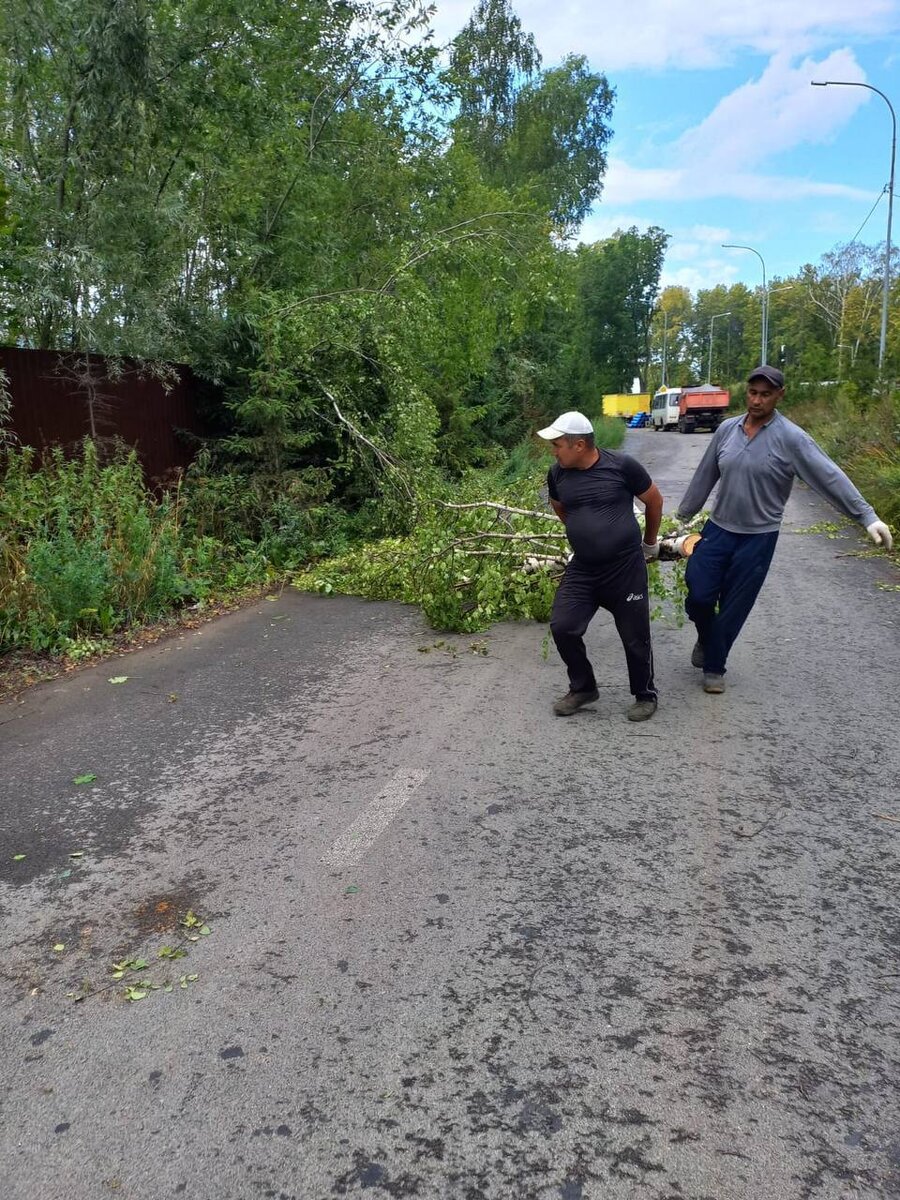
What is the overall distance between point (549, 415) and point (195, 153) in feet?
56.9

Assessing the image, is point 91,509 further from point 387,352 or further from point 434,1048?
point 434,1048

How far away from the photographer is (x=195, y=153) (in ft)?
34.9

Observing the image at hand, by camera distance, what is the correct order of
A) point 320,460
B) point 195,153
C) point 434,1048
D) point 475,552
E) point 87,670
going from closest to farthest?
point 434,1048
point 87,670
point 475,552
point 195,153
point 320,460

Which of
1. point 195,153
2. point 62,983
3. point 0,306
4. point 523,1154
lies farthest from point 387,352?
point 523,1154

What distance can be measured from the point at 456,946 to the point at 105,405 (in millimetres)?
7895

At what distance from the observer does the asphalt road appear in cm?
234

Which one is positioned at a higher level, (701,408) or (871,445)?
(871,445)

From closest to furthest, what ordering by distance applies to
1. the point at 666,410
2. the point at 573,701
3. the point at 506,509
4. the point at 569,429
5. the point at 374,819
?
the point at 374,819
the point at 569,429
the point at 573,701
the point at 506,509
the point at 666,410

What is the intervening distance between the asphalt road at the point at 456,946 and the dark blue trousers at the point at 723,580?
0.42 m

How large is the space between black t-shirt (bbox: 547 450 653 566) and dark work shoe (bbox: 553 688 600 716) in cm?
82

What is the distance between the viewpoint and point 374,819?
4.18 m

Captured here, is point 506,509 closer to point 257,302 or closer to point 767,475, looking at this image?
point 767,475

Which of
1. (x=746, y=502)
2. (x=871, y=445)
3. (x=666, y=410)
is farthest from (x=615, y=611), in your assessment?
(x=666, y=410)

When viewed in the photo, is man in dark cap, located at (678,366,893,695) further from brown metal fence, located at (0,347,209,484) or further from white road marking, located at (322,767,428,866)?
brown metal fence, located at (0,347,209,484)
